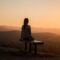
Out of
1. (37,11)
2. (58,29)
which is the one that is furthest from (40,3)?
(58,29)

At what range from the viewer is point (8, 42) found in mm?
10789

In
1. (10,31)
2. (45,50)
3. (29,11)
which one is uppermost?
(29,11)

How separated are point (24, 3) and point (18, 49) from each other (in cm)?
167

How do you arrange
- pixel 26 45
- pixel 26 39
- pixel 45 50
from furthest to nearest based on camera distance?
pixel 45 50 < pixel 26 45 < pixel 26 39

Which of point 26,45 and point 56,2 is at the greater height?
point 56,2

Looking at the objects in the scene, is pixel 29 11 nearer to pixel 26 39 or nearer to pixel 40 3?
pixel 40 3

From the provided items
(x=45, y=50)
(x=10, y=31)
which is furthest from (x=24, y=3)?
(x=45, y=50)

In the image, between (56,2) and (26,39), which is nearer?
(26,39)

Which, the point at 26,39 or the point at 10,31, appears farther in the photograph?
the point at 10,31

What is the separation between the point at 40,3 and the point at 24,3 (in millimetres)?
577

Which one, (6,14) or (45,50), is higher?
(6,14)

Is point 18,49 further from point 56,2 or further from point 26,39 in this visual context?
point 56,2

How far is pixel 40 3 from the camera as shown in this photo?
1073 cm

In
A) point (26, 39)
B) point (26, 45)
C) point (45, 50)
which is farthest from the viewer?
point (45, 50)
